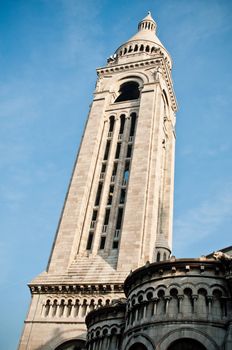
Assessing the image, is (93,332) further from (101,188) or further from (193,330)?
(101,188)

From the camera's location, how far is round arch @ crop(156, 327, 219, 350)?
65.3 ft

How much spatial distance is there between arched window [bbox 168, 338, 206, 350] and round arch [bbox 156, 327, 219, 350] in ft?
0.45

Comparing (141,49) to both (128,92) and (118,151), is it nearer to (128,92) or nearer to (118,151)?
(128,92)

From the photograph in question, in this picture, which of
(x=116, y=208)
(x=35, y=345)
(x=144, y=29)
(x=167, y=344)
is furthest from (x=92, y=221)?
(x=144, y=29)

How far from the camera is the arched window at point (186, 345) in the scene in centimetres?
2014

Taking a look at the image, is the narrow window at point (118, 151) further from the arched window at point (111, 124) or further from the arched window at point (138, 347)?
the arched window at point (138, 347)

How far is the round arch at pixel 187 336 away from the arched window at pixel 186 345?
0.14 meters

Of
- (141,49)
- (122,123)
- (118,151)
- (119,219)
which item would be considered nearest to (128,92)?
(141,49)

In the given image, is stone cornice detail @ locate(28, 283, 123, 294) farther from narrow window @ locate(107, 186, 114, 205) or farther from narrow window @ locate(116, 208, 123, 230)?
narrow window @ locate(107, 186, 114, 205)

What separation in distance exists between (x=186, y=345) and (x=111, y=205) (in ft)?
69.6

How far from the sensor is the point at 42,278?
3522cm

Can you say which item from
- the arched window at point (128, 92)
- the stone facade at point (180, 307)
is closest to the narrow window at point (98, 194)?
the arched window at point (128, 92)

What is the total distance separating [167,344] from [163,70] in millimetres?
38876

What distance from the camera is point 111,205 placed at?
40500 mm
